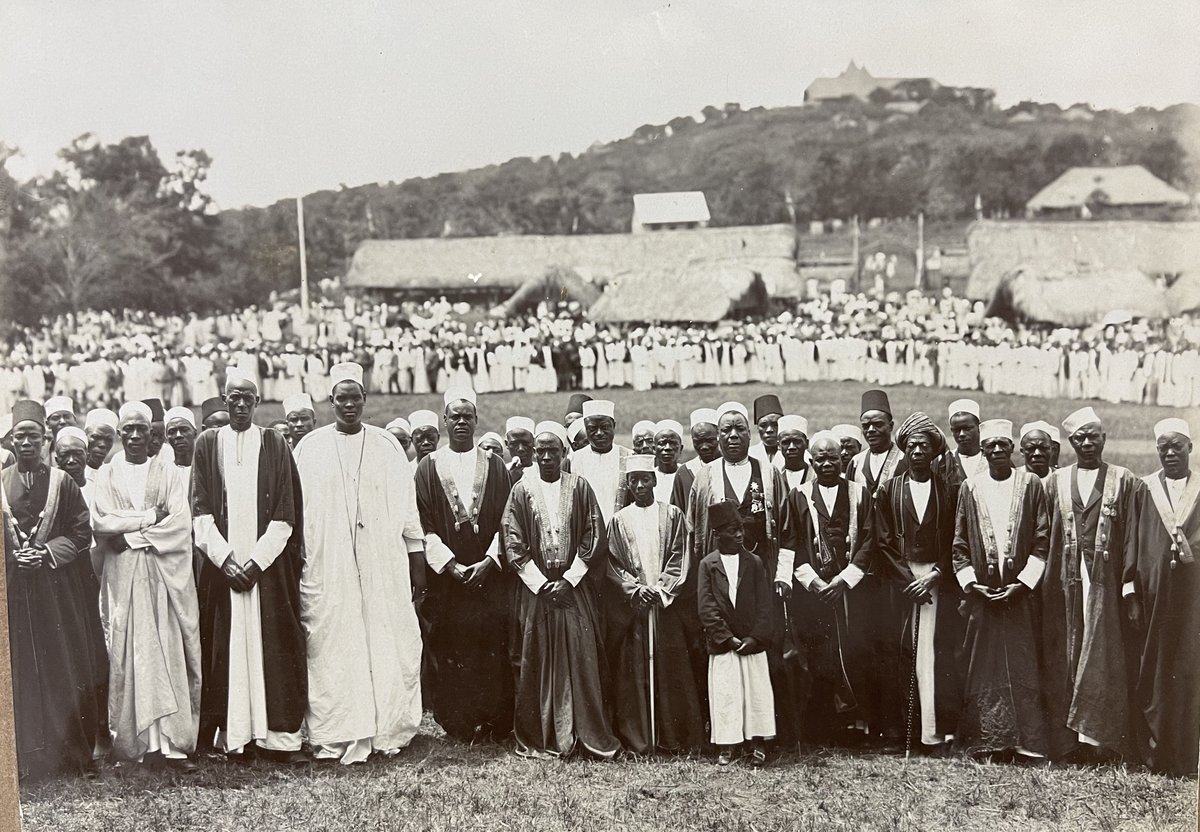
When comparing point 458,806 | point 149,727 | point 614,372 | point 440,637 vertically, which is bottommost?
point 458,806

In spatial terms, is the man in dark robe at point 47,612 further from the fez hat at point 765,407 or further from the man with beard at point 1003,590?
the man with beard at point 1003,590

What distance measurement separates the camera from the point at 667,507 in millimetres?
5289

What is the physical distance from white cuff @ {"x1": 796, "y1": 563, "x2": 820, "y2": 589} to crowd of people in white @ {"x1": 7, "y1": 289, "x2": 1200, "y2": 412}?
0.96m

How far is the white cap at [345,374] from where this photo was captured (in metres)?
5.39

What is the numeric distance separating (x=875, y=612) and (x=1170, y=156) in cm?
260

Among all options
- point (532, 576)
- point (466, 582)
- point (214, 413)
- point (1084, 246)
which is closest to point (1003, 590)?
point (1084, 246)

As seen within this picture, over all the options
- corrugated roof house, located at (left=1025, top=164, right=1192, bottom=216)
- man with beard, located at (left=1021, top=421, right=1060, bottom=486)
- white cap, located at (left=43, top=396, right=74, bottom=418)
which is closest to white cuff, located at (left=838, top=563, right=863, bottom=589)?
man with beard, located at (left=1021, top=421, right=1060, bottom=486)

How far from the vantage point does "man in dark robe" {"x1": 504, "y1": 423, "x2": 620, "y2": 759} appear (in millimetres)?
5301

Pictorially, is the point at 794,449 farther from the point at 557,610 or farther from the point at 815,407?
the point at 557,610

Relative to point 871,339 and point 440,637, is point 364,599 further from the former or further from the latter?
point 871,339

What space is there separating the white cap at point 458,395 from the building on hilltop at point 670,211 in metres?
1.16

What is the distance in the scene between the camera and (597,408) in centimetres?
532

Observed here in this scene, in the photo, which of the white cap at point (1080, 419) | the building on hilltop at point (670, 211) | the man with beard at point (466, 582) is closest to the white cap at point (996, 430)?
the white cap at point (1080, 419)

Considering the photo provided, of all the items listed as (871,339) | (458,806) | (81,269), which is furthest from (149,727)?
(871,339)
